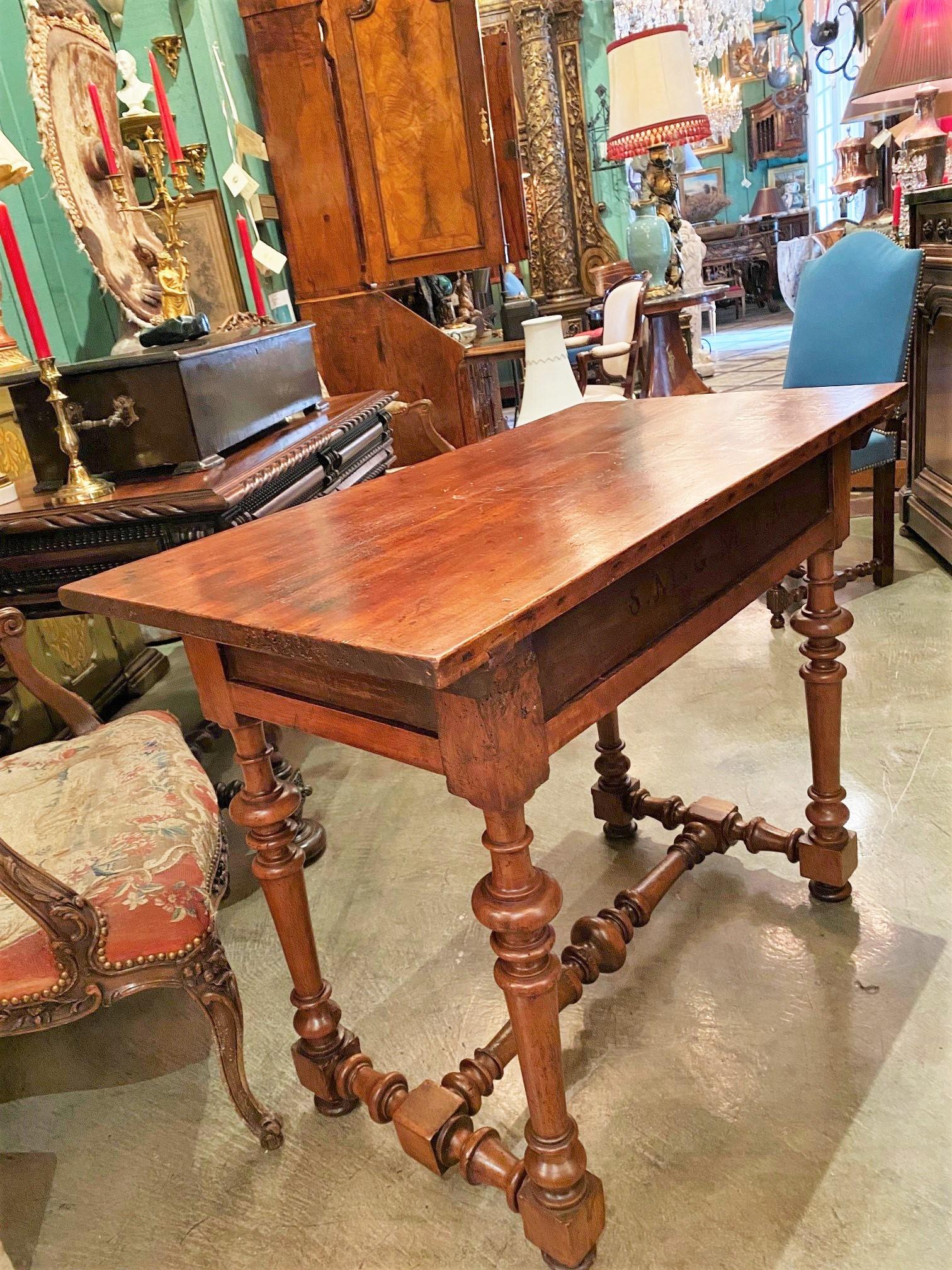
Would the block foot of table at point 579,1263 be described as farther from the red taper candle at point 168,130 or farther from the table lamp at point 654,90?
the table lamp at point 654,90

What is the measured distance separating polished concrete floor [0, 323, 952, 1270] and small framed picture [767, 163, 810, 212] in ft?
38.4

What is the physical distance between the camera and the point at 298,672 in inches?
39.6

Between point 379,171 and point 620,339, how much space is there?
1501 mm

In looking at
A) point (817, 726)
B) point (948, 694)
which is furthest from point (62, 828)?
point (948, 694)

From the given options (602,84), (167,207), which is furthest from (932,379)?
(602,84)

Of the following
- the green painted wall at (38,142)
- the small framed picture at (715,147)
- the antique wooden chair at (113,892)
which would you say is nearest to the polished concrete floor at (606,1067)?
the antique wooden chair at (113,892)

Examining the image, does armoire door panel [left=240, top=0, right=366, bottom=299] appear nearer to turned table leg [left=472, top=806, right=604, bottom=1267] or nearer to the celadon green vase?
the celadon green vase

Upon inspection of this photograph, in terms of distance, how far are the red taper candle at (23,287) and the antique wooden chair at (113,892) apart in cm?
47

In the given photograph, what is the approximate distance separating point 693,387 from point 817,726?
3.78 m

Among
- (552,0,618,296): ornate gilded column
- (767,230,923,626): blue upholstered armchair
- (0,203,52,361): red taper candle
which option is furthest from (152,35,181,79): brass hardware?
(552,0,618,296): ornate gilded column

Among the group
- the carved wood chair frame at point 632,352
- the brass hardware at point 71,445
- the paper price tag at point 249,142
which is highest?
the paper price tag at point 249,142

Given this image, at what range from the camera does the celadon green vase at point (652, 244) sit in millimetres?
4852

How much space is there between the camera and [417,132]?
366 cm

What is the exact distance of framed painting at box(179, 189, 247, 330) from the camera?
333 centimetres
